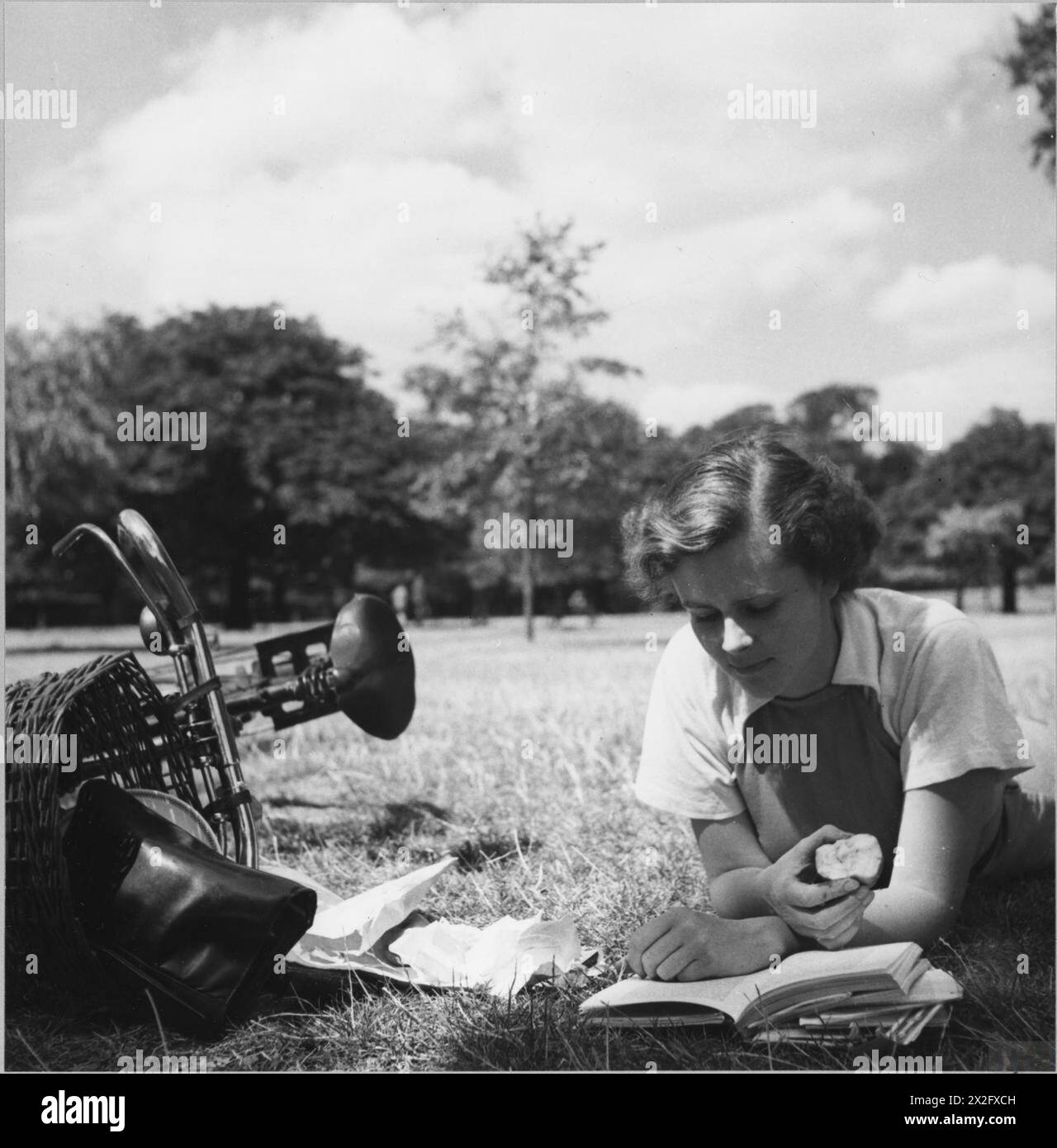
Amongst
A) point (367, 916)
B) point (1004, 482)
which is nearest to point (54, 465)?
point (367, 916)

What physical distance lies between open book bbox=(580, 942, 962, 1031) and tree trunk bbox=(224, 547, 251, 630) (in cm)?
180

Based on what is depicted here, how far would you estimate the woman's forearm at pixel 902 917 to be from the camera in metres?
2.04

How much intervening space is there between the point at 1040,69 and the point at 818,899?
2.05 m

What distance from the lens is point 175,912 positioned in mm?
2053

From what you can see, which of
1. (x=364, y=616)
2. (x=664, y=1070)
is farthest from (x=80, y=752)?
(x=664, y=1070)

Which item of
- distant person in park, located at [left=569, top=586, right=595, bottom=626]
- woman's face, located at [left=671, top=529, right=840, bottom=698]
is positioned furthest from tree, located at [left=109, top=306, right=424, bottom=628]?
woman's face, located at [left=671, top=529, right=840, bottom=698]

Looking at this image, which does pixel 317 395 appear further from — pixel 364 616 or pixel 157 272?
pixel 364 616

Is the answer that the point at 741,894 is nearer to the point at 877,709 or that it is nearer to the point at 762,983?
the point at 762,983

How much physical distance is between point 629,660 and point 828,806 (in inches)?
117

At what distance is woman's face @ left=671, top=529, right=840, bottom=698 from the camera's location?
213 centimetres

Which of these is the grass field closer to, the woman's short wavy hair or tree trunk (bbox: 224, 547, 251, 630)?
tree trunk (bbox: 224, 547, 251, 630)

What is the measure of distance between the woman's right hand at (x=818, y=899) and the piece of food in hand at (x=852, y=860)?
13mm

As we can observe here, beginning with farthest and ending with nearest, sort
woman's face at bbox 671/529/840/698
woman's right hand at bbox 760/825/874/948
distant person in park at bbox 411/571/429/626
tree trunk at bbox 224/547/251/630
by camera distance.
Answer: distant person in park at bbox 411/571/429/626 → tree trunk at bbox 224/547/251/630 → woman's face at bbox 671/529/840/698 → woman's right hand at bbox 760/825/874/948

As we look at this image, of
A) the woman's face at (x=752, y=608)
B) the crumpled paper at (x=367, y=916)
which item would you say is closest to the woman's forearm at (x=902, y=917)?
the woman's face at (x=752, y=608)
